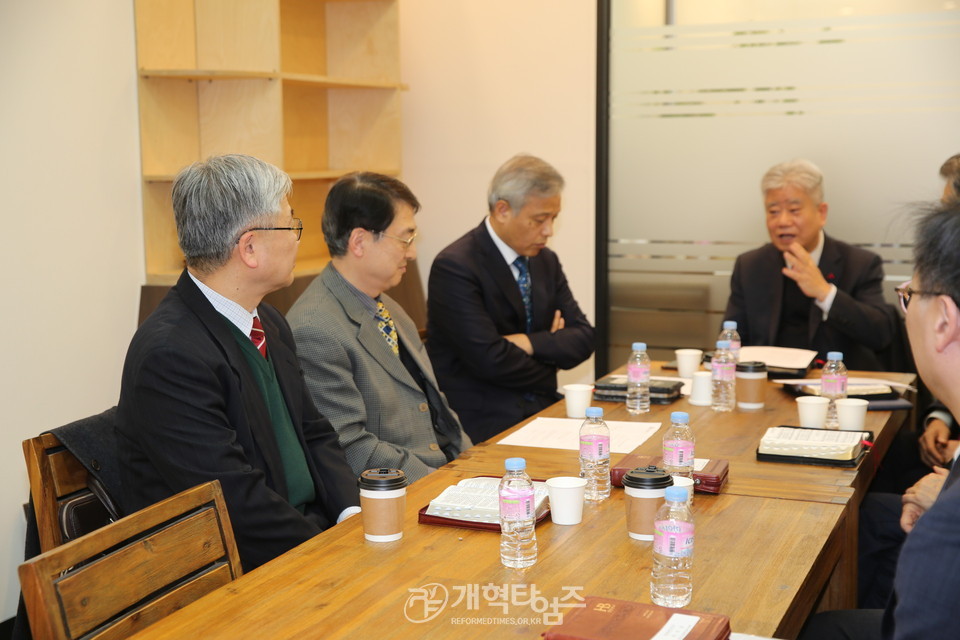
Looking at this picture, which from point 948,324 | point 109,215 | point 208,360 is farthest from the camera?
point 109,215

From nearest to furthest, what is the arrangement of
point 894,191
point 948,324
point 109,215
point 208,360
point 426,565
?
point 948,324
point 426,565
point 208,360
point 109,215
point 894,191

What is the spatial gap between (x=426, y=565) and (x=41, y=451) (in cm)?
96

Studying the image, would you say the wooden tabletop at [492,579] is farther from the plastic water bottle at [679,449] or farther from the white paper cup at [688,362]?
the white paper cup at [688,362]

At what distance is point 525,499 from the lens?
5.83 feet

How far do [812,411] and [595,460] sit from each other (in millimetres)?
903

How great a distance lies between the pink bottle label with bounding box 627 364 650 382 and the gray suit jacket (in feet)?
2.02

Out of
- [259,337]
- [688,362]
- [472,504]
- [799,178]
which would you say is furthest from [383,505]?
[799,178]

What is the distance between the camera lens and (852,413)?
109 inches

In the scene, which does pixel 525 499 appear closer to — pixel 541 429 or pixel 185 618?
pixel 185 618

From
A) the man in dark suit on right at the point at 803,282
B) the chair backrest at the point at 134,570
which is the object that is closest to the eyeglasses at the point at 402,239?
the chair backrest at the point at 134,570

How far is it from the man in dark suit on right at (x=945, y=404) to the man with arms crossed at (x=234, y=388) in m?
1.27

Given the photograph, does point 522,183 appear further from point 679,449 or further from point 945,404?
point 945,404

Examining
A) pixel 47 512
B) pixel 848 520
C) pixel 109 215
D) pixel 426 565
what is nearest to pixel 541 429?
pixel 848 520

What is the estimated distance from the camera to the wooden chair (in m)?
2.17
